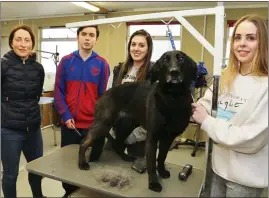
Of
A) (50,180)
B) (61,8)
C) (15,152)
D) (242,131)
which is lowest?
(50,180)

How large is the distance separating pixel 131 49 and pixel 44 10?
10.9ft

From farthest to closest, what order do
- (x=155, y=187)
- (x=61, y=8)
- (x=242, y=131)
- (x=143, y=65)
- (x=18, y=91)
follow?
1. (x=61, y=8)
2. (x=18, y=91)
3. (x=143, y=65)
4. (x=155, y=187)
5. (x=242, y=131)

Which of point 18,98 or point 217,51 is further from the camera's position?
point 18,98

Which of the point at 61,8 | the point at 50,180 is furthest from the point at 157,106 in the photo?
the point at 61,8

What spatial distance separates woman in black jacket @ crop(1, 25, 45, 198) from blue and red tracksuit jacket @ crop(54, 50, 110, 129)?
0.48 feet

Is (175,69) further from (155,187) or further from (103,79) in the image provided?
(103,79)

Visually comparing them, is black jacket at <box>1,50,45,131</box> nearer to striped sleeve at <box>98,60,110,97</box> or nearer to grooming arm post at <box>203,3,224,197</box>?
striped sleeve at <box>98,60,110,97</box>

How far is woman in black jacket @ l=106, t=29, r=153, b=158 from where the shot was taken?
3.92 feet

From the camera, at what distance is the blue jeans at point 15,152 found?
4.66ft

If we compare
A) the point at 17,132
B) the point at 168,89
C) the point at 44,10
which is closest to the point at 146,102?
the point at 168,89

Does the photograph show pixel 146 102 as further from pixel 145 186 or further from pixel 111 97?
pixel 145 186

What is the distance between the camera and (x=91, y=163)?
1155 millimetres

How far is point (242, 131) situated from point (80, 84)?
2.93 feet

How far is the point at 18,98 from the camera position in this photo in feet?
4.56
